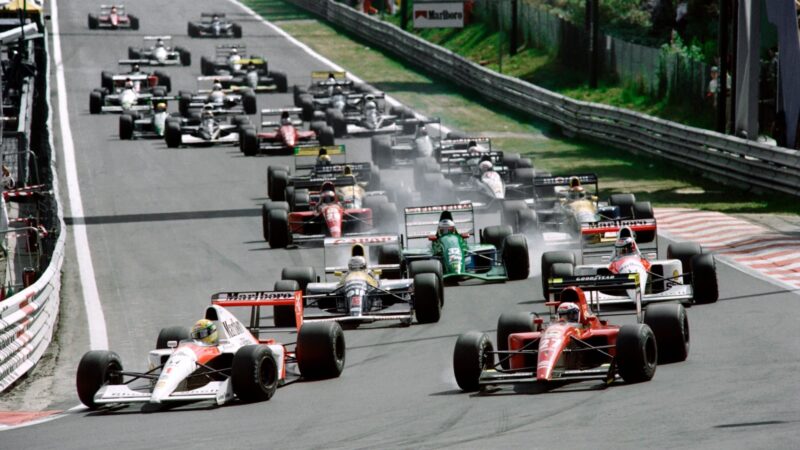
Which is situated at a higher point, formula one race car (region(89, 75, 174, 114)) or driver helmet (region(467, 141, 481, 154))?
driver helmet (region(467, 141, 481, 154))

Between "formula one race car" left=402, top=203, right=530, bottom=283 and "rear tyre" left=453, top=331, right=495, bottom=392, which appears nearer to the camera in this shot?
"rear tyre" left=453, top=331, right=495, bottom=392

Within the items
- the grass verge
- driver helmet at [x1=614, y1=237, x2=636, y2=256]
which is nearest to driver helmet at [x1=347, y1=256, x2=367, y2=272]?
driver helmet at [x1=614, y1=237, x2=636, y2=256]

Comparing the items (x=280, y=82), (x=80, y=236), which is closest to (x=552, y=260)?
(x=80, y=236)

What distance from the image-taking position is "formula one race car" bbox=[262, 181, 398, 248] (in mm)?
30422

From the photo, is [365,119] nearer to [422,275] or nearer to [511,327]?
[422,275]

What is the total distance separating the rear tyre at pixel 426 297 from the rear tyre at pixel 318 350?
3.57 meters

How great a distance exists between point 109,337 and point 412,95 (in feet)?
117

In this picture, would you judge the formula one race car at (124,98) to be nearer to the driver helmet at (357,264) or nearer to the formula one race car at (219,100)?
the formula one race car at (219,100)

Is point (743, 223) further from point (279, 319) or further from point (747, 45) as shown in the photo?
point (279, 319)

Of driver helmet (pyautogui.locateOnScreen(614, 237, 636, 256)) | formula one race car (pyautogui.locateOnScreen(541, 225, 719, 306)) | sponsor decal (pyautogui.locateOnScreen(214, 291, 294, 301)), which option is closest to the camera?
sponsor decal (pyautogui.locateOnScreen(214, 291, 294, 301))

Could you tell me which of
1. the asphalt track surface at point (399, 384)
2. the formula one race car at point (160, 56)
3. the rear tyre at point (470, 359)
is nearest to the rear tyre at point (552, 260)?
the asphalt track surface at point (399, 384)

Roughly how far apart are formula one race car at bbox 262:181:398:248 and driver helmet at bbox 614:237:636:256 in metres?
8.51

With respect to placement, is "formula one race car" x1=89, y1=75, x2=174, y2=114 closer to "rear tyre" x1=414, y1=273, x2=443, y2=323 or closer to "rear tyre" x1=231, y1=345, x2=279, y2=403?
"rear tyre" x1=414, y1=273, x2=443, y2=323

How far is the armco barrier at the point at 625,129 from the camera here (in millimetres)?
35094
